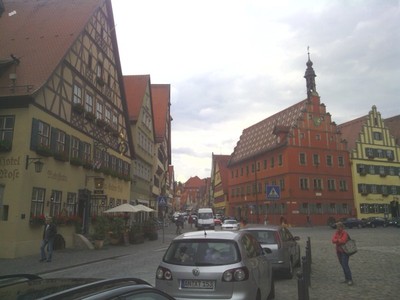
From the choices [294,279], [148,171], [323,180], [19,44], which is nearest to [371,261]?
[294,279]

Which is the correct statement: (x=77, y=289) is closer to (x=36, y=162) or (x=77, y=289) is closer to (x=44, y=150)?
(x=36, y=162)

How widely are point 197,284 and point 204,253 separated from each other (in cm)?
56

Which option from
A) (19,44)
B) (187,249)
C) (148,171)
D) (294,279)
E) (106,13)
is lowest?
(294,279)

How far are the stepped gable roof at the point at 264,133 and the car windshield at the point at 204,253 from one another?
5615 centimetres

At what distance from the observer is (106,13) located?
3148cm

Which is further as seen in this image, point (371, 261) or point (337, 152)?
point (337, 152)

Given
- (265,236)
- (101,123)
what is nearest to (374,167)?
(101,123)

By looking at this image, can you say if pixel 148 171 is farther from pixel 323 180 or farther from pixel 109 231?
pixel 323 180

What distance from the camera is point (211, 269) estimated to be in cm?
698

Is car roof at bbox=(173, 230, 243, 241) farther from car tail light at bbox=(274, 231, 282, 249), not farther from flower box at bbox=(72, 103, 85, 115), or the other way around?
flower box at bbox=(72, 103, 85, 115)

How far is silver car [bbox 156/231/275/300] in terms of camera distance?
269 inches

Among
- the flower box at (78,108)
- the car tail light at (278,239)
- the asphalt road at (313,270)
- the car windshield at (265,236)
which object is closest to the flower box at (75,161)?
the flower box at (78,108)

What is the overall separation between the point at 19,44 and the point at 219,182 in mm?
81007

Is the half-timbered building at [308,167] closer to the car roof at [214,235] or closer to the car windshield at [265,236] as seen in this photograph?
the car windshield at [265,236]
